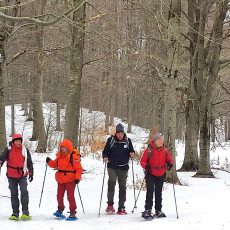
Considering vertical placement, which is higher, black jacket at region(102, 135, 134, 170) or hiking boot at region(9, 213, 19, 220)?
black jacket at region(102, 135, 134, 170)

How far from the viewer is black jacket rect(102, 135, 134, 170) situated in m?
8.62

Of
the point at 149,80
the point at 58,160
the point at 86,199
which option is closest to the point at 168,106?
the point at 86,199

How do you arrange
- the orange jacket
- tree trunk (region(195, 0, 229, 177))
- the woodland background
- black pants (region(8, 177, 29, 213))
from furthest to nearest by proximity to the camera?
1. tree trunk (region(195, 0, 229, 177))
2. the woodland background
3. the orange jacket
4. black pants (region(8, 177, 29, 213))

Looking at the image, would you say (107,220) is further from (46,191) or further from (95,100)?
(95,100)

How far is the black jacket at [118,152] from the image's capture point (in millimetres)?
8617

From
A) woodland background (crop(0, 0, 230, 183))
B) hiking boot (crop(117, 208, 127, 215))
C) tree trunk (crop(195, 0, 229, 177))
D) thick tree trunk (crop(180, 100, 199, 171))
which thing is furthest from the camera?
thick tree trunk (crop(180, 100, 199, 171))

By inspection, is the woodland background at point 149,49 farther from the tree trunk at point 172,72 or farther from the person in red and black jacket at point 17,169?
the person in red and black jacket at point 17,169

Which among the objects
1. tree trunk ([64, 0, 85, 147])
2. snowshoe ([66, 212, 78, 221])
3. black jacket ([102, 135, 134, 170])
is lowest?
snowshoe ([66, 212, 78, 221])

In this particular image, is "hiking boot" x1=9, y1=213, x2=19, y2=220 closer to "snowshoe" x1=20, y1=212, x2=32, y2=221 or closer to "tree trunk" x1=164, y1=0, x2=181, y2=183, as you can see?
"snowshoe" x1=20, y1=212, x2=32, y2=221

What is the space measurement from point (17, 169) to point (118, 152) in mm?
1952

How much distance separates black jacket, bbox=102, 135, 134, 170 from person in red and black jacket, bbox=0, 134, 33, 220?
5.05 feet

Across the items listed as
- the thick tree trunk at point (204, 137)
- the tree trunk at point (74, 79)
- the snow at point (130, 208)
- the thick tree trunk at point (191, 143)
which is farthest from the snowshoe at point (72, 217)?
the thick tree trunk at point (191, 143)

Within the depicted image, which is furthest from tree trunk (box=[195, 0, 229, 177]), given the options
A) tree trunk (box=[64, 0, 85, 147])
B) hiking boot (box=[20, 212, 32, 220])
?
hiking boot (box=[20, 212, 32, 220])

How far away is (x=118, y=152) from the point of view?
861 centimetres
